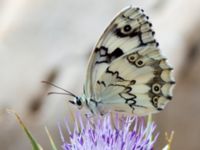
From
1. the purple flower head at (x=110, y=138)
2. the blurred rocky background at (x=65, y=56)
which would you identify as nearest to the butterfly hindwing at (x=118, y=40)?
the purple flower head at (x=110, y=138)

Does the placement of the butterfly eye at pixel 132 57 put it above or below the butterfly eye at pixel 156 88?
above

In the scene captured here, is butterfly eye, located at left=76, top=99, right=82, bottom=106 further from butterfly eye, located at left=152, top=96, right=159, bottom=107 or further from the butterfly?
butterfly eye, located at left=152, top=96, right=159, bottom=107

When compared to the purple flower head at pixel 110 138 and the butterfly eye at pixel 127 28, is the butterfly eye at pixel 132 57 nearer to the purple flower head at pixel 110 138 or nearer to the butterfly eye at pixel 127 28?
the butterfly eye at pixel 127 28

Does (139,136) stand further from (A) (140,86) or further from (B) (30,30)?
(B) (30,30)

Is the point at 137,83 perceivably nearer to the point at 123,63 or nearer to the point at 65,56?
the point at 123,63

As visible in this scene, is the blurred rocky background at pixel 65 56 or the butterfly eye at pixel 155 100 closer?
the butterfly eye at pixel 155 100

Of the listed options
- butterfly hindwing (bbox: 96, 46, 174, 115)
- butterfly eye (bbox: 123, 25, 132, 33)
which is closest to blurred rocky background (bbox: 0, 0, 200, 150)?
Answer: butterfly hindwing (bbox: 96, 46, 174, 115)

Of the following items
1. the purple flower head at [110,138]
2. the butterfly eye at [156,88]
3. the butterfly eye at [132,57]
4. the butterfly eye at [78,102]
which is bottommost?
the purple flower head at [110,138]
